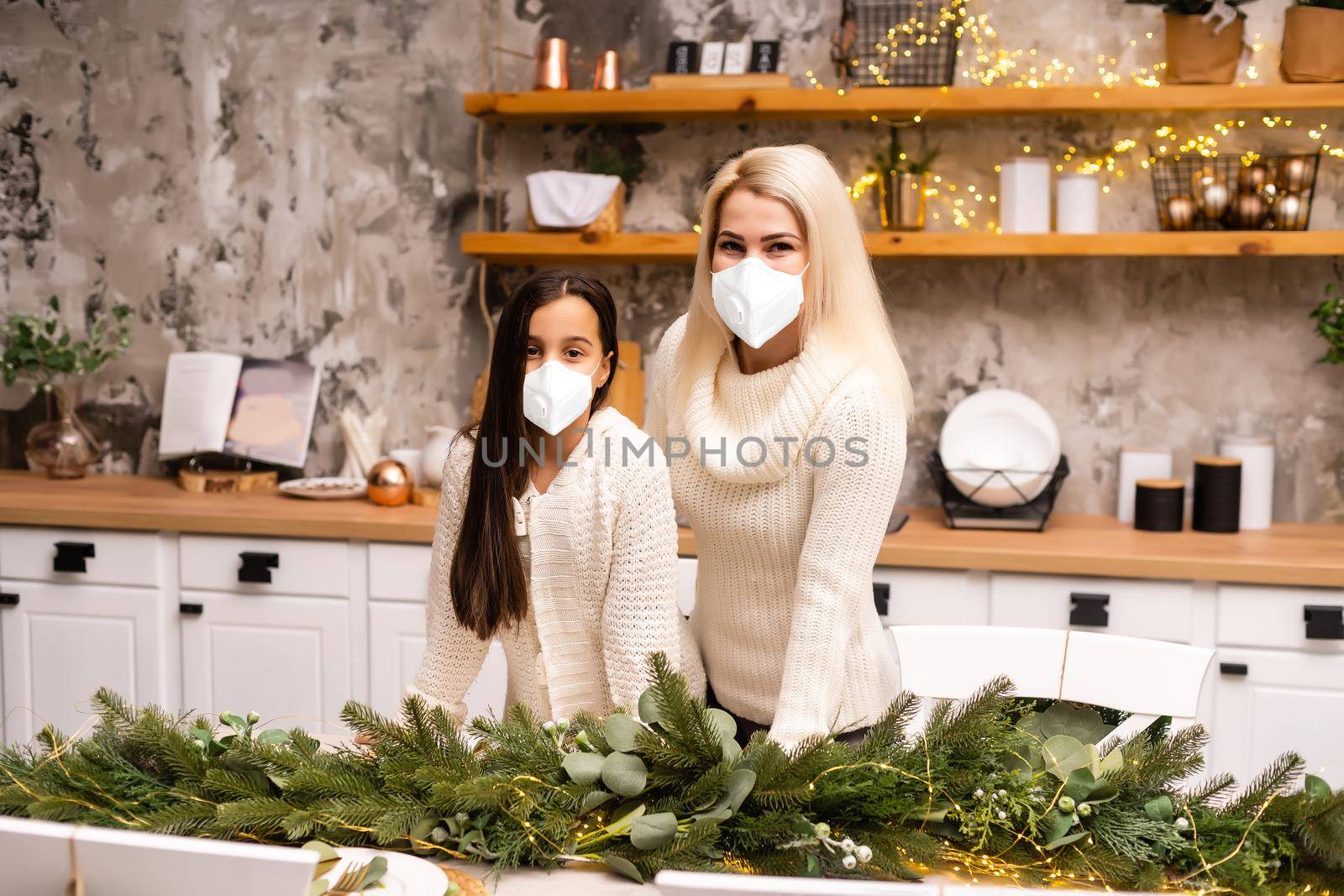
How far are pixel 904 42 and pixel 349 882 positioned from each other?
Result: 7.68ft

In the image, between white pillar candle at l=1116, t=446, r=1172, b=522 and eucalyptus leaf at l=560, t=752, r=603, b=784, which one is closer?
eucalyptus leaf at l=560, t=752, r=603, b=784

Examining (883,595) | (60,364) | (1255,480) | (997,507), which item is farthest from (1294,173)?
(60,364)

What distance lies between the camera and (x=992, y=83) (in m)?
2.79

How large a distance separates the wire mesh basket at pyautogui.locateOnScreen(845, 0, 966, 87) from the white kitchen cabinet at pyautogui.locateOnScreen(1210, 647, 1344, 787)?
4.65 ft

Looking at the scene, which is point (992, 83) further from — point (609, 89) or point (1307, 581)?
point (1307, 581)

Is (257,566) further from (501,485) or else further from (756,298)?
(756,298)

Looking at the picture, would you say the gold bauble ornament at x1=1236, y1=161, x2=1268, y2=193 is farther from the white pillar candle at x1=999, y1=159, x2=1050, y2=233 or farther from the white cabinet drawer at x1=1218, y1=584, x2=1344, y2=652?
the white cabinet drawer at x1=1218, y1=584, x2=1344, y2=652

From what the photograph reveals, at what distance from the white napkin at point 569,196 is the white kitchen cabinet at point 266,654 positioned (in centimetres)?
103

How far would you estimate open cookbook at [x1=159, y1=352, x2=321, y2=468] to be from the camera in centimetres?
308

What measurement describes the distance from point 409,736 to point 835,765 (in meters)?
0.37

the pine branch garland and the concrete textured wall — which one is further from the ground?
the concrete textured wall

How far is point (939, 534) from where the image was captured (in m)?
2.50

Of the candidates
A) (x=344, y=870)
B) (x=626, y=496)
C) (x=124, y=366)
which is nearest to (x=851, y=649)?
(x=626, y=496)

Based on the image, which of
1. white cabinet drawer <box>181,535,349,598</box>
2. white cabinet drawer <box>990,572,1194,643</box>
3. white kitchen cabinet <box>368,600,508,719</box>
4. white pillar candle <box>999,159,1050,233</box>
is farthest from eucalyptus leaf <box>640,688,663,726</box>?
white pillar candle <box>999,159,1050,233</box>
